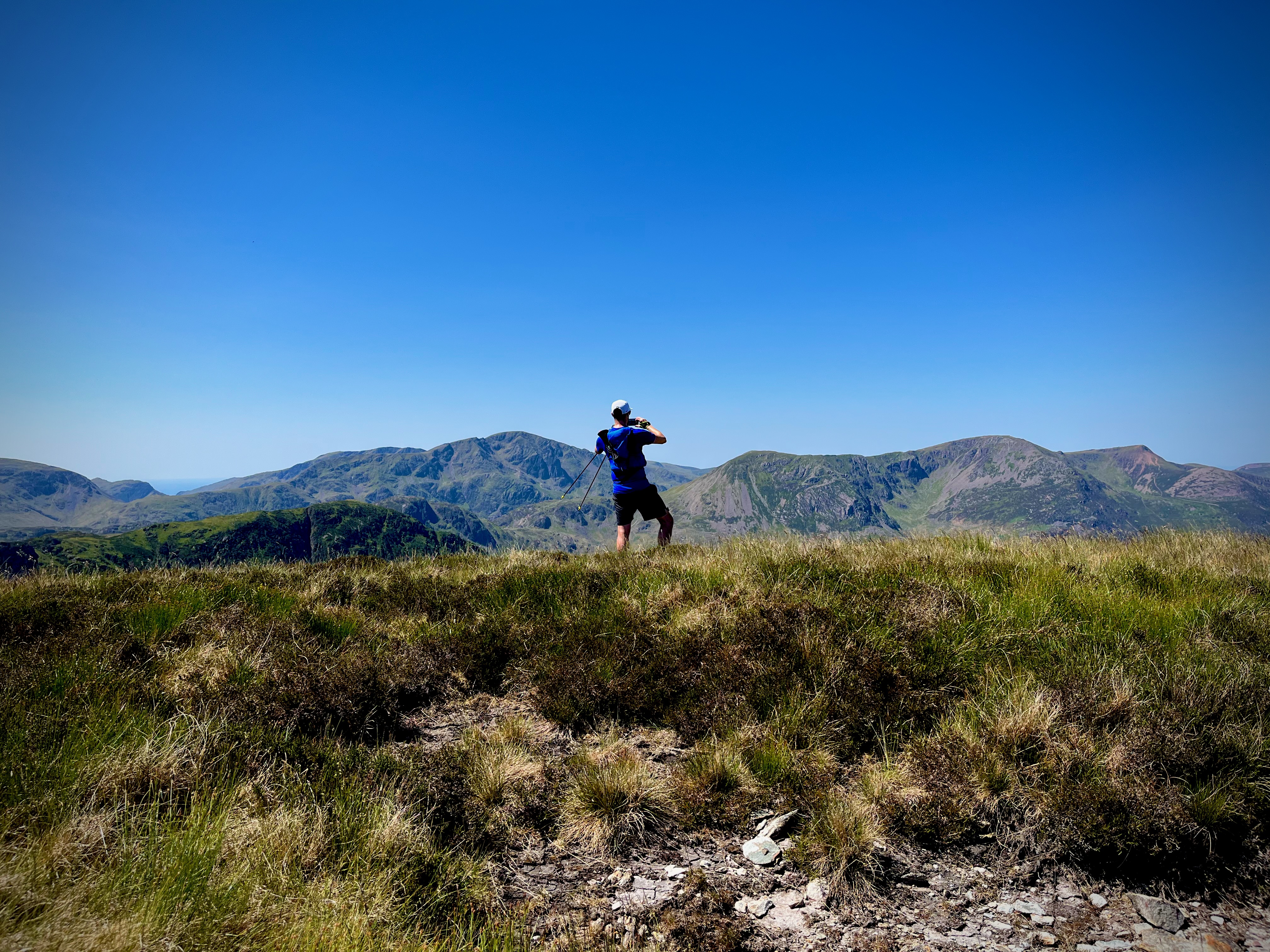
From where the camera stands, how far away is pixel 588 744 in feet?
15.1

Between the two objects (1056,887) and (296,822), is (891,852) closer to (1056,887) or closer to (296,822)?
(1056,887)

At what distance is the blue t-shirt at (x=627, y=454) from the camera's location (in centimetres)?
1213

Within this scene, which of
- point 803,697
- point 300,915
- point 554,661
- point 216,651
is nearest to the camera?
point 300,915

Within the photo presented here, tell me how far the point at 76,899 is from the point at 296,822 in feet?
3.15

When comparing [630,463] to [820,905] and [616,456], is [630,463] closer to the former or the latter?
[616,456]

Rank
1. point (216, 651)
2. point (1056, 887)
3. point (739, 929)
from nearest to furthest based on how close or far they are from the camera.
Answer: point (739, 929), point (1056, 887), point (216, 651)

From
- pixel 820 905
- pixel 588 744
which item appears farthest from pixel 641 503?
pixel 820 905

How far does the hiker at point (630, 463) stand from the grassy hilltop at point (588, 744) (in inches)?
199

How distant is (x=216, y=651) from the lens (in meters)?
5.31

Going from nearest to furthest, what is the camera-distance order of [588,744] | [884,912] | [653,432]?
[884,912] → [588,744] → [653,432]

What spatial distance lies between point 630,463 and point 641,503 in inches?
36.1

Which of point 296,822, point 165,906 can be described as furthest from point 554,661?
point 165,906

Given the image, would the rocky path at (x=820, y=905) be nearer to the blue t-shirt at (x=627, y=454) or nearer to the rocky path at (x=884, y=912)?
the rocky path at (x=884, y=912)

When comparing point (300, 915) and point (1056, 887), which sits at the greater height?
point (300, 915)
